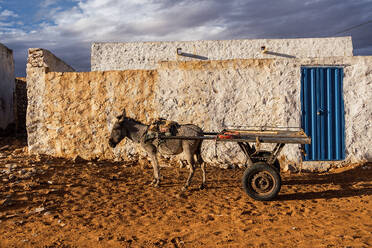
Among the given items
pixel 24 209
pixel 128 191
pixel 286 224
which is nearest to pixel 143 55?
pixel 128 191

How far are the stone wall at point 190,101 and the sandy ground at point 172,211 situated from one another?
4.13 ft

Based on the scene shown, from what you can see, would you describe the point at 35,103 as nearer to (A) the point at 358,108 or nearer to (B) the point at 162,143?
(B) the point at 162,143

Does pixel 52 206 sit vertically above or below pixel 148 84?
below

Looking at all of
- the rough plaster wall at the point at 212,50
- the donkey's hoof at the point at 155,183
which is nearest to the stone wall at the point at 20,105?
the rough plaster wall at the point at 212,50

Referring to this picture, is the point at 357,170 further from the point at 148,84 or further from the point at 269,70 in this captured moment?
the point at 148,84

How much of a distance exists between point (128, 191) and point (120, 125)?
1.41 m

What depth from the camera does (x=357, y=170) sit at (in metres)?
6.90

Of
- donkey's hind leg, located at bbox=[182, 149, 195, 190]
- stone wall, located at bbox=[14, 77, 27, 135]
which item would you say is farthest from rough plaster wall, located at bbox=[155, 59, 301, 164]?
stone wall, located at bbox=[14, 77, 27, 135]

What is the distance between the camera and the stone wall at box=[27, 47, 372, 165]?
7254 mm

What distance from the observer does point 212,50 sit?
14.4m

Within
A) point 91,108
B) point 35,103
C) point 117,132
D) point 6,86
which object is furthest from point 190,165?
point 6,86

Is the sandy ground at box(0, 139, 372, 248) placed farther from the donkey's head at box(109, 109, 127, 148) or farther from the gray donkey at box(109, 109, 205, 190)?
the donkey's head at box(109, 109, 127, 148)

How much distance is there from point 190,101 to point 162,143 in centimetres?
233

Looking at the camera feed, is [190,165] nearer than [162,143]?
Yes
